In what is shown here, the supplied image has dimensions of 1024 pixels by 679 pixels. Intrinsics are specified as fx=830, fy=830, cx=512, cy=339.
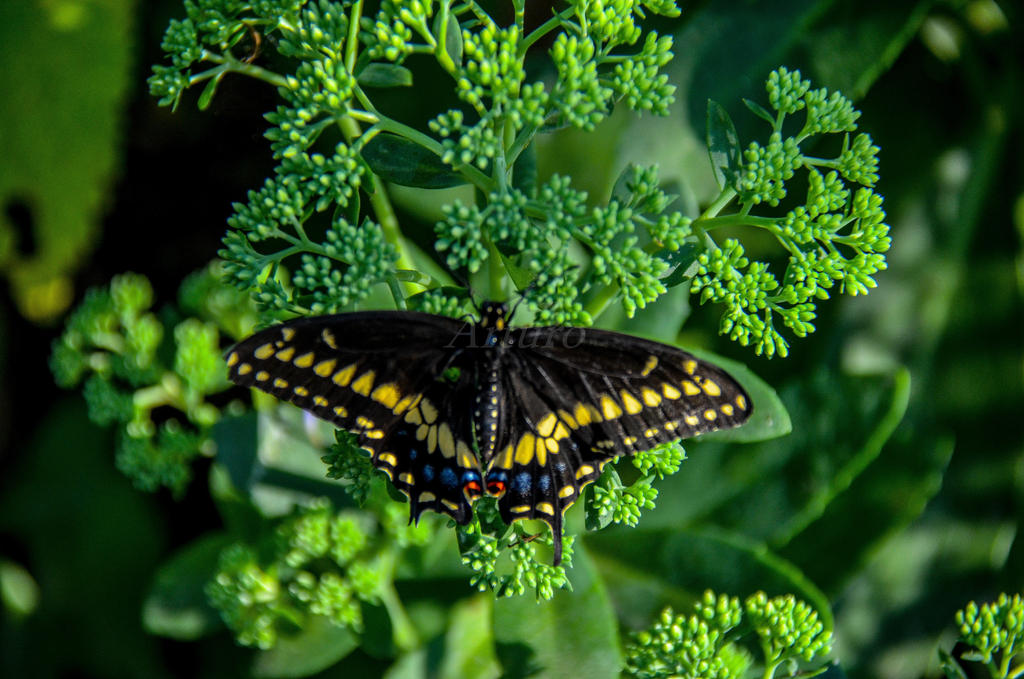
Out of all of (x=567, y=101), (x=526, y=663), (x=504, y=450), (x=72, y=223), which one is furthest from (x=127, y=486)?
(x=567, y=101)

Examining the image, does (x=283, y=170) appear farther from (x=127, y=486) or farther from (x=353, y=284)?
(x=127, y=486)

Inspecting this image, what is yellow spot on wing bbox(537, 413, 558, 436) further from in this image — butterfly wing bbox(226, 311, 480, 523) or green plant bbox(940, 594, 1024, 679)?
green plant bbox(940, 594, 1024, 679)

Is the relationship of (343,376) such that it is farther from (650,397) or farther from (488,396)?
(650,397)

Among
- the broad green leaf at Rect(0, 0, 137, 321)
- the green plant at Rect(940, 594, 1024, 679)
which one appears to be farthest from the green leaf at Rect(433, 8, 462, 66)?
the broad green leaf at Rect(0, 0, 137, 321)

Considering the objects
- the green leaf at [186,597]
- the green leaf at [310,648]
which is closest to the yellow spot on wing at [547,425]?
the green leaf at [310,648]

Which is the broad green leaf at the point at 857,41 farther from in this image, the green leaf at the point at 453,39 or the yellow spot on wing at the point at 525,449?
the yellow spot on wing at the point at 525,449

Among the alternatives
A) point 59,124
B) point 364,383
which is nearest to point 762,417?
point 364,383
